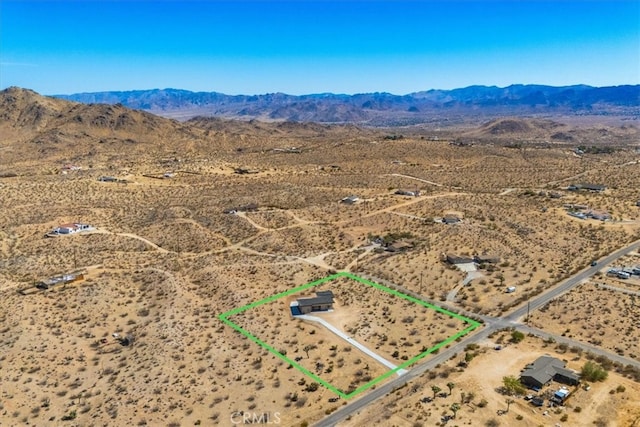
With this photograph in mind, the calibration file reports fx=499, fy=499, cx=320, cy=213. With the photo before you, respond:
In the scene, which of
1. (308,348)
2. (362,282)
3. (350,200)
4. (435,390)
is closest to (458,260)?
(362,282)

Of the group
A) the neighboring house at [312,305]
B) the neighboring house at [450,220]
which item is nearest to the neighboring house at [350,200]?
the neighboring house at [450,220]

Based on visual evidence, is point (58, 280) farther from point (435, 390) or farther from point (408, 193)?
point (408, 193)

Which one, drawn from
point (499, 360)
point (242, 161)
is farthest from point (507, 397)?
point (242, 161)

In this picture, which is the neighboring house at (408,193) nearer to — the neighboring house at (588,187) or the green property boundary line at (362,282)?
the neighboring house at (588,187)

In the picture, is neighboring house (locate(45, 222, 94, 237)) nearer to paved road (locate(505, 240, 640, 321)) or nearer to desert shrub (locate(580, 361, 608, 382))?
paved road (locate(505, 240, 640, 321))

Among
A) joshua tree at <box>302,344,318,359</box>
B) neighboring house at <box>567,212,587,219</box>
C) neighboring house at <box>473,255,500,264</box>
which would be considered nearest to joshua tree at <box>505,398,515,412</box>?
joshua tree at <box>302,344,318,359</box>

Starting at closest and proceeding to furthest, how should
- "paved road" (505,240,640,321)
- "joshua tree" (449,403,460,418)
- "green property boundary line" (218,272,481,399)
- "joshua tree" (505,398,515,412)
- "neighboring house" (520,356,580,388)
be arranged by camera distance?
"joshua tree" (449,403,460,418) < "joshua tree" (505,398,515,412) < "neighboring house" (520,356,580,388) < "green property boundary line" (218,272,481,399) < "paved road" (505,240,640,321)
